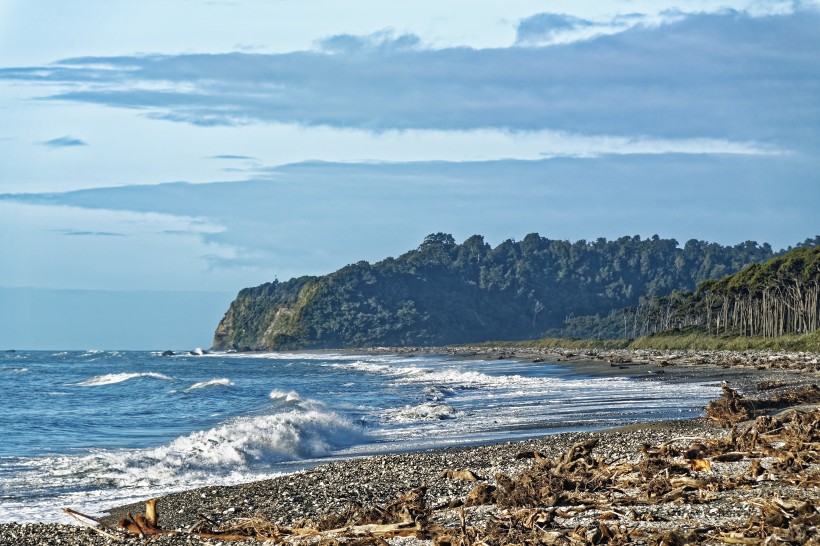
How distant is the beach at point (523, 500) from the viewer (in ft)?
28.2

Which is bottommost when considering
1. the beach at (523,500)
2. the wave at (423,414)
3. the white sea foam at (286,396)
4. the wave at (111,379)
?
the wave at (111,379)

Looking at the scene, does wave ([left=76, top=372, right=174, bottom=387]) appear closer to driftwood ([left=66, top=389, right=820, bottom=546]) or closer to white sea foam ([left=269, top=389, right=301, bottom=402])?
white sea foam ([left=269, top=389, right=301, bottom=402])

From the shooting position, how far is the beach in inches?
339

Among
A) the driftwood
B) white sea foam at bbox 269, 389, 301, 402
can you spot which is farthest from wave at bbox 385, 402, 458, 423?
the driftwood

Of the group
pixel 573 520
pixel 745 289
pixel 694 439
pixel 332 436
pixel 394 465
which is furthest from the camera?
pixel 745 289

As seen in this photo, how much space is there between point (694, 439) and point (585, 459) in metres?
2.82

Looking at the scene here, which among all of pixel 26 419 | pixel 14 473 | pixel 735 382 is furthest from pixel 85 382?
pixel 14 473

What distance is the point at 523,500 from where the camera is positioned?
33.0 ft

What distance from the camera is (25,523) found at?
39.9 feet

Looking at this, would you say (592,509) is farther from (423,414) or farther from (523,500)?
(423,414)

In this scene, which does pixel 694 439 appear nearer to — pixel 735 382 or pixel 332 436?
pixel 332 436

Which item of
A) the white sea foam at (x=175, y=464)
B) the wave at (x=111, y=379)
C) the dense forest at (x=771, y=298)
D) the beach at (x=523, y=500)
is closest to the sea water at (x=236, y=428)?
the white sea foam at (x=175, y=464)

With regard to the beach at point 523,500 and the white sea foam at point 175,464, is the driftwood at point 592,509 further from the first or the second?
the white sea foam at point 175,464

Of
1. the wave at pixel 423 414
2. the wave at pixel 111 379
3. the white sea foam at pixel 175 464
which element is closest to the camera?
the white sea foam at pixel 175 464
